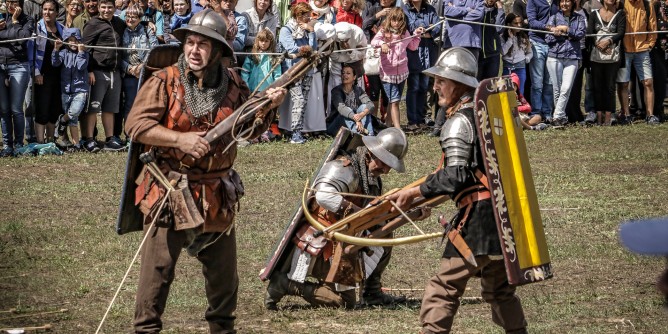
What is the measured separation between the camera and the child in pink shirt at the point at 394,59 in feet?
52.4

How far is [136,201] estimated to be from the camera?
6836 mm

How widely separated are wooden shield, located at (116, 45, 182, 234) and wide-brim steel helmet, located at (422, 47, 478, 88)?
150 centimetres

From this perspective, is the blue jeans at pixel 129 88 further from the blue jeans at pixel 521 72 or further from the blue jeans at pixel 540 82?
the blue jeans at pixel 540 82

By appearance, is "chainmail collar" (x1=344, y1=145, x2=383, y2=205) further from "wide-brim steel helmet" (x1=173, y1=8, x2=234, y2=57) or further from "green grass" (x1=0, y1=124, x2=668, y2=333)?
"wide-brim steel helmet" (x1=173, y1=8, x2=234, y2=57)

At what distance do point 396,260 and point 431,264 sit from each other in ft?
1.13

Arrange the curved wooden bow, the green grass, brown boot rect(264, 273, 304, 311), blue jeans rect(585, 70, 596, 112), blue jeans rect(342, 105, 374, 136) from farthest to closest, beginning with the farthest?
blue jeans rect(585, 70, 596, 112), blue jeans rect(342, 105, 374, 136), brown boot rect(264, 273, 304, 311), the green grass, the curved wooden bow

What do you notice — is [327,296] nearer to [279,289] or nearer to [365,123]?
[279,289]

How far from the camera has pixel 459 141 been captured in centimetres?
657

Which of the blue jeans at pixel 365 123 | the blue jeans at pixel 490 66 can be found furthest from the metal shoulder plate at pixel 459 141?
the blue jeans at pixel 490 66

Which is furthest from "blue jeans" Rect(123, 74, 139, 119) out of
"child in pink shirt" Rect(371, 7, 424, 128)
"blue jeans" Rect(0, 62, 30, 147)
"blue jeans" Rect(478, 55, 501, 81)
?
"blue jeans" Rect(478, 55, 501, 81)

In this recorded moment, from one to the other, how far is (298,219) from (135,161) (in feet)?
6.03

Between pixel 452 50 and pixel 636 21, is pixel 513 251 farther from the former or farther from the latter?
pixel 636 21

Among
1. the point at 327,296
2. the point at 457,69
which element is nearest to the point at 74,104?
the point at 327,296

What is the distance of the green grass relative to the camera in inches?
319
